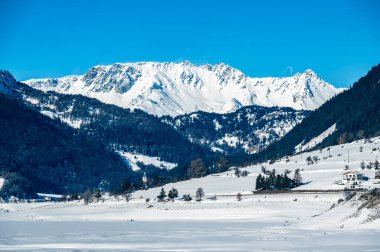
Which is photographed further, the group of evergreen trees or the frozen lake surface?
the group of evergreen trees

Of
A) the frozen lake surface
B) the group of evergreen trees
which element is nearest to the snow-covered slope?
the group of evergreen trees

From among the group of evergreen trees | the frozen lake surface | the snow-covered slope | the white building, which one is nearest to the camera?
the frozen lake surface

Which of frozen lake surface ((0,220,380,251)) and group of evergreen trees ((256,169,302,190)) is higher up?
group of evergreen trees ((256,169,302,190))

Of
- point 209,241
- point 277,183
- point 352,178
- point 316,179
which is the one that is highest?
point 316,179

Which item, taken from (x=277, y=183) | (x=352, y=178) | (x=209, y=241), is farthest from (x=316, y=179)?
(x=209, y=241)

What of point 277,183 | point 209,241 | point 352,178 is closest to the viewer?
point 209,241

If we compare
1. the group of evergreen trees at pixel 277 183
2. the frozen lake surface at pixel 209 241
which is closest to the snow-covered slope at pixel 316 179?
the group of evergreen trees at pixel 277 183

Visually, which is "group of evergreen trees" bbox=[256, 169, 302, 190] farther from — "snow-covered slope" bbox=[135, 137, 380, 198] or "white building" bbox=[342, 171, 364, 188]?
"white building" bbox=[342, 171, 364, 188]

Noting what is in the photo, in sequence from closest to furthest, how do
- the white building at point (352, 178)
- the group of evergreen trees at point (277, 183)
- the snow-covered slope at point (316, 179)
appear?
the white building at point (352, 178), the snow-covered slope at point (316, 179), the group of evergreen trees at point (277, 183)

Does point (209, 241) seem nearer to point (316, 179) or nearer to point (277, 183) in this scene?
point (277, 183)

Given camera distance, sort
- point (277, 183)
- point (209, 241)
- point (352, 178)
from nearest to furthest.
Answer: point (209, 241) → point (352, 178) → point (277, 183)

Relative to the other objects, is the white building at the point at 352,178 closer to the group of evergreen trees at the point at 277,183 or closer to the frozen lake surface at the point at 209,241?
the group of evergreen trees at the point at 277,183

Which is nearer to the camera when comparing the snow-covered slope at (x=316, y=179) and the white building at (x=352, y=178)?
the white building at (x=352, y=178)

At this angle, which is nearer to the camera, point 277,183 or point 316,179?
point 277,183
